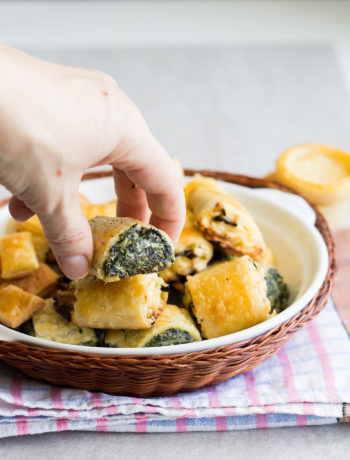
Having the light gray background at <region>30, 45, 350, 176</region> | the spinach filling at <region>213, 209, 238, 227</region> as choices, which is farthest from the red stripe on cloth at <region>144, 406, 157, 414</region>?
the light gray background at <region>30, 45, 350, 176</region>

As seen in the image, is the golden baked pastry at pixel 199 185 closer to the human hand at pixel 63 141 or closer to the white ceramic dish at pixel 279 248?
the white ceramic dish at pixel 279 248

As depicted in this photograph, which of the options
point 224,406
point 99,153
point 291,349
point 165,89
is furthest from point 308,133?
point 99,153

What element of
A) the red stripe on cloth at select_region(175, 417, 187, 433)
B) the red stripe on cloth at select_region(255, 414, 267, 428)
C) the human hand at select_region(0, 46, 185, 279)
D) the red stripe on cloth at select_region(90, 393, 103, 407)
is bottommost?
the red stripe on cloth at select_region(175, 417, 187, 433)

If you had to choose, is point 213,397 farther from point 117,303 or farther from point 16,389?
point 16,389

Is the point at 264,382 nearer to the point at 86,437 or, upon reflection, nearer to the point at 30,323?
the point at 86,437

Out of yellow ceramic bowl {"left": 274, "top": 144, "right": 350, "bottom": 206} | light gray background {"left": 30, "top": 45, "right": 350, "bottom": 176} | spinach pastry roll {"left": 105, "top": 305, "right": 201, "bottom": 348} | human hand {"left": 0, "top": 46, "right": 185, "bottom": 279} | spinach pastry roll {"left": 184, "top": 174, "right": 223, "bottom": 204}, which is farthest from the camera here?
light gray background {"left": 30, "top": 45, "right": 350, "bottom": 176}

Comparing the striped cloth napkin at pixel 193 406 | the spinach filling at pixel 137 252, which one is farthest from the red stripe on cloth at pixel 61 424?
the spinach filling at pixel 137 252

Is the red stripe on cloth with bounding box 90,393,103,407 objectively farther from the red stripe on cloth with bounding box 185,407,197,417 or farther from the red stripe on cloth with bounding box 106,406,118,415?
the red stripe on cloth with bounding box 185,407,197,417
